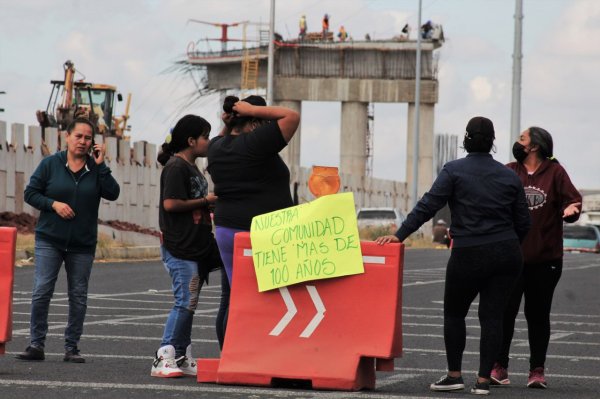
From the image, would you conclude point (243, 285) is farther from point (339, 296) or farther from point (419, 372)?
point (419, 372)

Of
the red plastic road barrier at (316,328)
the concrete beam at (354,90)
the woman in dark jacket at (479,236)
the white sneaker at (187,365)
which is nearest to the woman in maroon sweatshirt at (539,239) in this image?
the woman in dark jacket at (479,236)

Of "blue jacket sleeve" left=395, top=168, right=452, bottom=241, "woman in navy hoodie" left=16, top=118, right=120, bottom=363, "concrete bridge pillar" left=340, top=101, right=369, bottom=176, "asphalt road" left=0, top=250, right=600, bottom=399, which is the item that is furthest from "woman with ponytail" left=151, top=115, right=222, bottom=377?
"concrete bridge pillar" left=340, top=101, right=369, bottom=176

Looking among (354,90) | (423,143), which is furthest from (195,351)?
(423,143)

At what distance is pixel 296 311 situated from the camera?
10.4 meters

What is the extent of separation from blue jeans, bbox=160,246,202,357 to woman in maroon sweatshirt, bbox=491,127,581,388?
220 cm

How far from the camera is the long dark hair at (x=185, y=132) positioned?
11.2 m

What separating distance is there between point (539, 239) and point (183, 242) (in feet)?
8.28

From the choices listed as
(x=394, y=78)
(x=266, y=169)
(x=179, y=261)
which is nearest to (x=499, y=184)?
(x=266, y=169)

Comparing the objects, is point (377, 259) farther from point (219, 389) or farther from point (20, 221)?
point (20, 221)

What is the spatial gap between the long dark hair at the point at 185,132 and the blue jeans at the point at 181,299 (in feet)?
2.45

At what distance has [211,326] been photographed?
16.6 meters

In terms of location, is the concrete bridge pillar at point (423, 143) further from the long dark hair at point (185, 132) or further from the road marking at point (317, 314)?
the road marking at point (317, 314)

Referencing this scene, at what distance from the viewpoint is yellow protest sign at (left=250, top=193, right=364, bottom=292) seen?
408 inches

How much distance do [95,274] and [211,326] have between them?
11.7m
